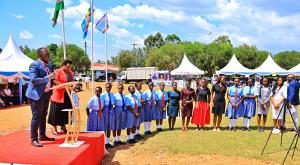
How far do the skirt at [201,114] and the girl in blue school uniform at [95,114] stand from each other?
3.81m

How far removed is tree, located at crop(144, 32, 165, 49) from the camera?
4400 inches

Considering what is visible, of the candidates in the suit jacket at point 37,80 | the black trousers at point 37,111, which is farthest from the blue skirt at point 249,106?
the suit jacket at point 37,80

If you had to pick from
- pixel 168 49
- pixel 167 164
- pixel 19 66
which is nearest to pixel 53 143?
pixel 167 164

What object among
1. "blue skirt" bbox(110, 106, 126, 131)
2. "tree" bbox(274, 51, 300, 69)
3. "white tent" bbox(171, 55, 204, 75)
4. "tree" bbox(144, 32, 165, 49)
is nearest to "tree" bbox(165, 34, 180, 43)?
"tree" bbox(144, 32, 165, 49)

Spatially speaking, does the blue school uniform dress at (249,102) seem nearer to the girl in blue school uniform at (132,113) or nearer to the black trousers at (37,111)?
the girl in blue school uniform at (132,113)

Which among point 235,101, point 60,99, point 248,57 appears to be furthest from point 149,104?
point 248,57

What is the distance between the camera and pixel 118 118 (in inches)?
345

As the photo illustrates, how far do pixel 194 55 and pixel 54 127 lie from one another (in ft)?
226

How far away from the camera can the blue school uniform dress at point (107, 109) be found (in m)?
8.45

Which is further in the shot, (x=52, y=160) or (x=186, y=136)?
(x=186, y=136)

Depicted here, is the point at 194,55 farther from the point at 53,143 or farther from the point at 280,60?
the point at 53,143

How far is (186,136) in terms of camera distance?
10109 mm

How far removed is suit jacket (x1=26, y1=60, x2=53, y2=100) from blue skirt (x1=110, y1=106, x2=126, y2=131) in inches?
120

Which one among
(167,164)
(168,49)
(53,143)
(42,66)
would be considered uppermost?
(168,49)
